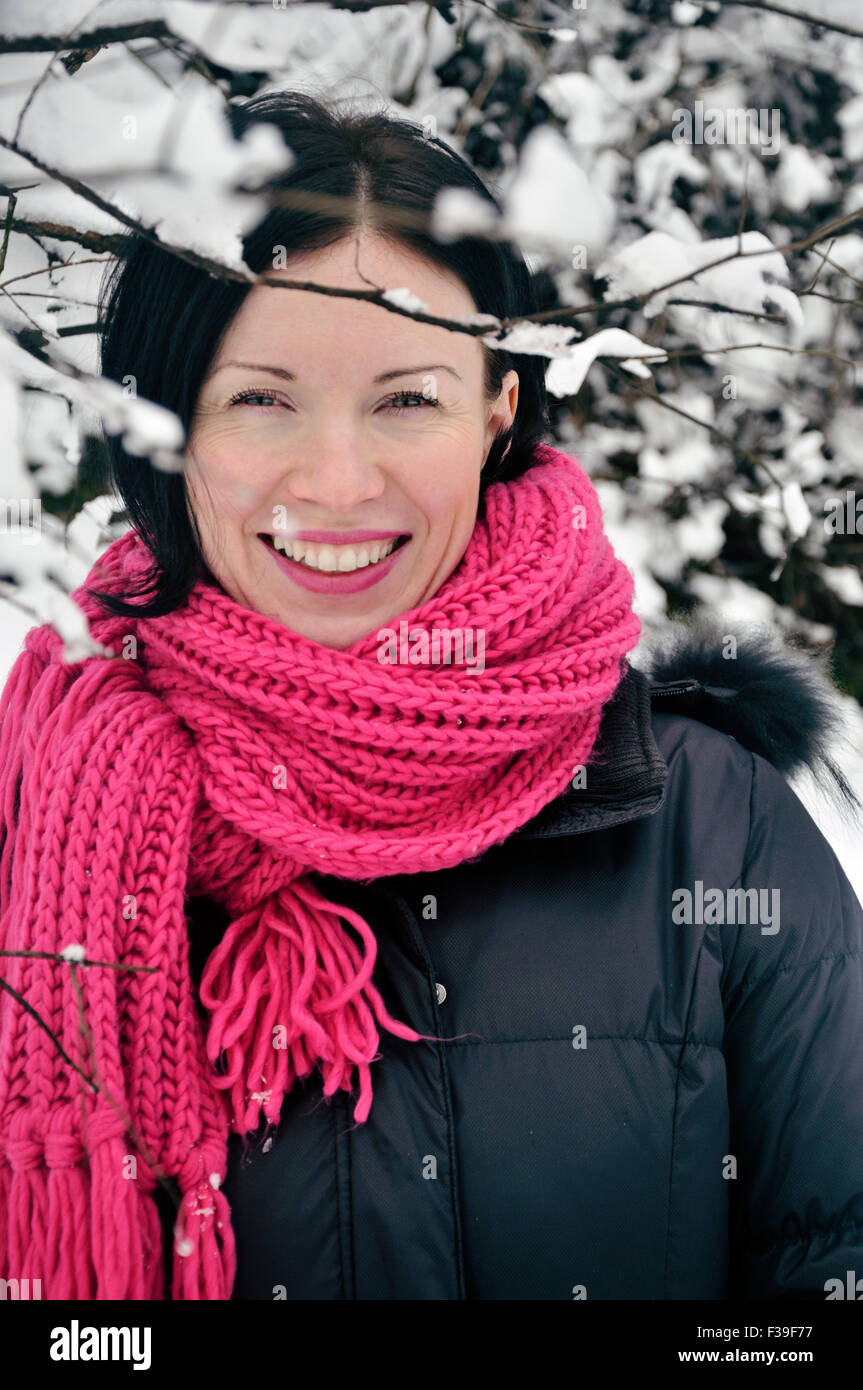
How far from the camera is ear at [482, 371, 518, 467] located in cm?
126

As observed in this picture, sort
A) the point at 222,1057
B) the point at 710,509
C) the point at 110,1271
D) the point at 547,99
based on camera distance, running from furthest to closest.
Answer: the point at 710,509 → the point at 547,99 → the point at 222,1057 → the point at 110,1271

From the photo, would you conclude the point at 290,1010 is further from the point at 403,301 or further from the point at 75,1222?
the point at 403,301

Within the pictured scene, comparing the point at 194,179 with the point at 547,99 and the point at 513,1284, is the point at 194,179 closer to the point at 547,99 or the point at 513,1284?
the point at 513,1284

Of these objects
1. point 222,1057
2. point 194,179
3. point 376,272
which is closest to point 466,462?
point 376,272

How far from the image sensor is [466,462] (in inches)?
45.3

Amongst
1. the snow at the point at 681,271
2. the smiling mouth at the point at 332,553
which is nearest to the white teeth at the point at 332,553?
the smiling mouth at the point at 332,553

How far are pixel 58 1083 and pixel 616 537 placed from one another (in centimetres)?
186

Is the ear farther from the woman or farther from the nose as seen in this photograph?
the nose

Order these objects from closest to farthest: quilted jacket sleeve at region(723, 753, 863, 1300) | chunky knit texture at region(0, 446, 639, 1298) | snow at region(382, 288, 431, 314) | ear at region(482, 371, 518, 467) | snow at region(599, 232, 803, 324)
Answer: snow at region(382, 288, 431, 314) → snow at region(599, 232, 803, 324) → chunky knit texture at region(0, 446, 639, 1298) → quilted jacket sleeve at region(723, 753, 863, 1300) → ear at region(482, 371, 518, 467)

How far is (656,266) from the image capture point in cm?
91

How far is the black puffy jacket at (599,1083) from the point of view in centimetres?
108

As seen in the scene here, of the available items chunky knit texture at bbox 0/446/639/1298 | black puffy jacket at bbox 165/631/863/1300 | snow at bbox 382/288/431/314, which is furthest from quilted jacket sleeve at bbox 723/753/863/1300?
snow at bbox 382/288/431/314

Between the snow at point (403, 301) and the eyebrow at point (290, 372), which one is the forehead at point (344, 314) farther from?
the snow at point (403, 301)

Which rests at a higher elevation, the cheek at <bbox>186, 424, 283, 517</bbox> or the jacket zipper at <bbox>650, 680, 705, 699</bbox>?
the cheek at <bbox>186, 424, 283, 517</bbox>
